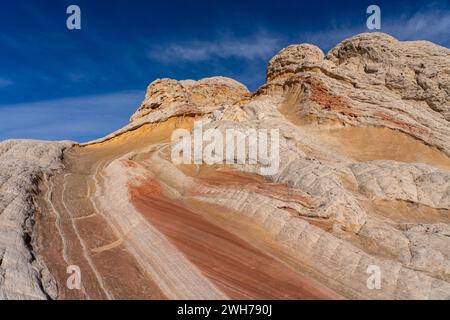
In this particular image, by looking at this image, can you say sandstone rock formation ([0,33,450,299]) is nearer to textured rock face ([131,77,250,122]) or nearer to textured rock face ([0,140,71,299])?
textured rock face ([0,140,71,299])

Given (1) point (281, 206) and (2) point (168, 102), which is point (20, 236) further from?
(2) point (168, 102)

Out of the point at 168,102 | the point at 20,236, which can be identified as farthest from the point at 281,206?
the point at 168,102

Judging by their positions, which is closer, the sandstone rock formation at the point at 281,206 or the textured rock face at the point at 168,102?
the sandstone rock formation at the point at 281,206

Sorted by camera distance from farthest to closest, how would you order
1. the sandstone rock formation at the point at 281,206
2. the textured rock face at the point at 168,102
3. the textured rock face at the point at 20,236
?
the textured rock face at the point at 168,102, the sandstone rock formation at the point at 281,206, the textured rock face at the point at 20,236

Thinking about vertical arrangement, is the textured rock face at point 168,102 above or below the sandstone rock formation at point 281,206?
above

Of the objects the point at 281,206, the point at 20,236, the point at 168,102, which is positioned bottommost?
the point at 20,236

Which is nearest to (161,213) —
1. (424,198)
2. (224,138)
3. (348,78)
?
(224,138)

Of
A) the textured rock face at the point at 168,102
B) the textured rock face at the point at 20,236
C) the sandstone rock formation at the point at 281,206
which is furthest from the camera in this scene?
the textured rock face at the point at 168,102

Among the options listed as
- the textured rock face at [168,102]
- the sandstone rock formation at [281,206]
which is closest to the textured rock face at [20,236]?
the sandstone rock formation at [281,206]

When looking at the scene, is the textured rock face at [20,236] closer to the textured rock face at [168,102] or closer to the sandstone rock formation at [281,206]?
the sandstone rock formation at [281,206]
